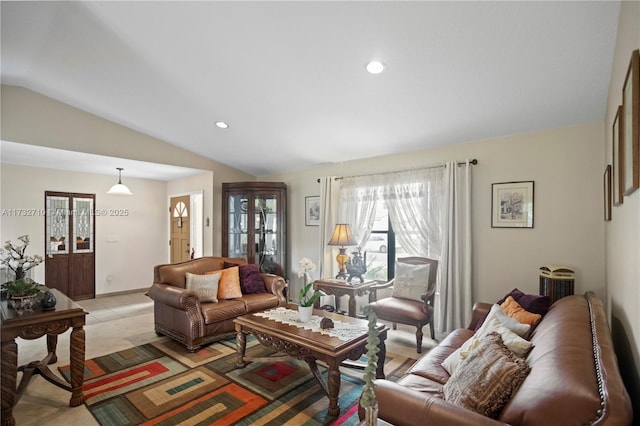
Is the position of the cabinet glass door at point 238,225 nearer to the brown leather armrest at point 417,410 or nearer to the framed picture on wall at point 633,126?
the brown leather armrest at point 417,410

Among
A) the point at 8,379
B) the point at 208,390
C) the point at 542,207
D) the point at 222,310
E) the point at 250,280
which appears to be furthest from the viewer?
the point at 250,280

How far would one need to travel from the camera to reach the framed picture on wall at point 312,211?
5371 mm

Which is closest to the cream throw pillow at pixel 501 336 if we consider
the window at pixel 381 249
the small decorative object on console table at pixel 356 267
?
the small decorative object on console table at pixel 356 267

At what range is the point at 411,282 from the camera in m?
3.82

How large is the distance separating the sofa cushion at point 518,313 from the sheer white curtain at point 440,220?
120cm

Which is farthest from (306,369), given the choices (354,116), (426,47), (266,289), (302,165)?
(302,165)

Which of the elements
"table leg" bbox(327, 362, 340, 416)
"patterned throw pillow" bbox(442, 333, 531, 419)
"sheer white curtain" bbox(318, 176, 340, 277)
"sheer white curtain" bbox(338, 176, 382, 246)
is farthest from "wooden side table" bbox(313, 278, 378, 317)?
"patterned throw pillow" bbox(442, 333, 531, 419)

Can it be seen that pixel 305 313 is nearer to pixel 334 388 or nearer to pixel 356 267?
pixel 334 388

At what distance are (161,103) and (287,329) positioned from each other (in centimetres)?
297

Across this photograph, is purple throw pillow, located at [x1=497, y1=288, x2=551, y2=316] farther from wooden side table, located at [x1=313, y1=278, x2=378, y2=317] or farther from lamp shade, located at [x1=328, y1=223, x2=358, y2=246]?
lamp shade, located at [x1=328, y1=223, x2=358, y2=246]

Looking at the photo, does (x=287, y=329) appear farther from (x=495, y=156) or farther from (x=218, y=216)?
(x=218, y=216)

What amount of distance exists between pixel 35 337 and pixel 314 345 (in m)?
1.89

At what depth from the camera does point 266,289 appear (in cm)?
432

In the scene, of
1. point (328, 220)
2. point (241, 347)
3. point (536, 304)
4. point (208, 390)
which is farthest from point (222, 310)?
point (536, 304)
